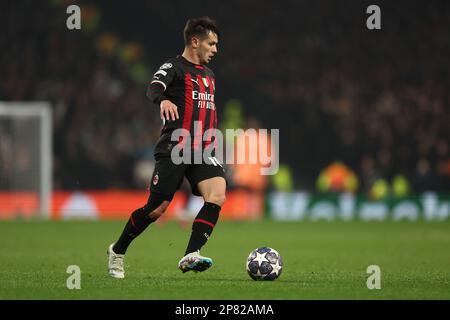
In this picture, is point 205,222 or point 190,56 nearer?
point 205,222

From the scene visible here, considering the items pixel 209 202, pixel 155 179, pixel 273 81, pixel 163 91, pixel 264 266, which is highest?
pixel 273 81

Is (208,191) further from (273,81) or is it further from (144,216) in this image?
(273,81)

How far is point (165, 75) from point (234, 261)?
129 inches

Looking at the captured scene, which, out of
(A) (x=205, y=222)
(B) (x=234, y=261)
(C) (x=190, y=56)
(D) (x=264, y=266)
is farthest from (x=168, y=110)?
(B) (x=234, y=261)

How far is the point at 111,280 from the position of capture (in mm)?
7852

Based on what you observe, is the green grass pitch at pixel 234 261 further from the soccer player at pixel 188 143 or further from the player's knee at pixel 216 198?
the player's knee at pixel 216 198

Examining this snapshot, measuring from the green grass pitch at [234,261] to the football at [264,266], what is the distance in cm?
11

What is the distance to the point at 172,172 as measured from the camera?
7945mm

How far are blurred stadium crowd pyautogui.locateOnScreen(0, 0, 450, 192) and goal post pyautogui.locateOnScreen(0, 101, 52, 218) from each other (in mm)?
500

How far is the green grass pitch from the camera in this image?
23.1 ft
